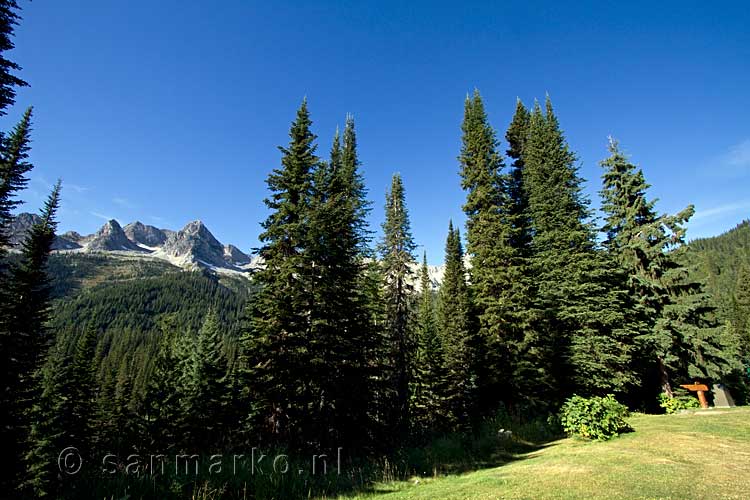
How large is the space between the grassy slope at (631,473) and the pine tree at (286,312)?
7.81 meters

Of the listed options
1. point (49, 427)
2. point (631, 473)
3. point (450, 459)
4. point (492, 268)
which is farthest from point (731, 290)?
point (49, 427)

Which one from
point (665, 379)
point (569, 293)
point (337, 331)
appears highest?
point (569, 293)

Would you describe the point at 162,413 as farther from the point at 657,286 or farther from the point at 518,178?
the point at 657,286

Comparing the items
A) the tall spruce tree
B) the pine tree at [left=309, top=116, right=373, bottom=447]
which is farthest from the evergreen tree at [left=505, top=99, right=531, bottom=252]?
the pine tree at [left=309, top=116, right=373, bottom=447]

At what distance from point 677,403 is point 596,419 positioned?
12.0 meters

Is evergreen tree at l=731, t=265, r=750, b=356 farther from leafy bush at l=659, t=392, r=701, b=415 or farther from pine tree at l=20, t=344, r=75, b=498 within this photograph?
pine tree at l=20, t=344, r=75, b=498

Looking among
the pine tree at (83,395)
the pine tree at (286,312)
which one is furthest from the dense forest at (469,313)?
the pine tree at (83,395)

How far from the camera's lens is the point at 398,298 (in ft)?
86.9

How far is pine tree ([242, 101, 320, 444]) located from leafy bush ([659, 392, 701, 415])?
20.5 metres

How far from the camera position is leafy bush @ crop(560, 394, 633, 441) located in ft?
40.5

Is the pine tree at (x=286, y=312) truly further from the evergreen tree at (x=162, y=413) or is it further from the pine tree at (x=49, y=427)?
the evergreen tree at (x=162, y=413)

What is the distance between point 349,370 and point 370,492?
9.15 m

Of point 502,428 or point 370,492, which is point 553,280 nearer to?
point 502,428

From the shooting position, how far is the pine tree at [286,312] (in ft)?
54.3
